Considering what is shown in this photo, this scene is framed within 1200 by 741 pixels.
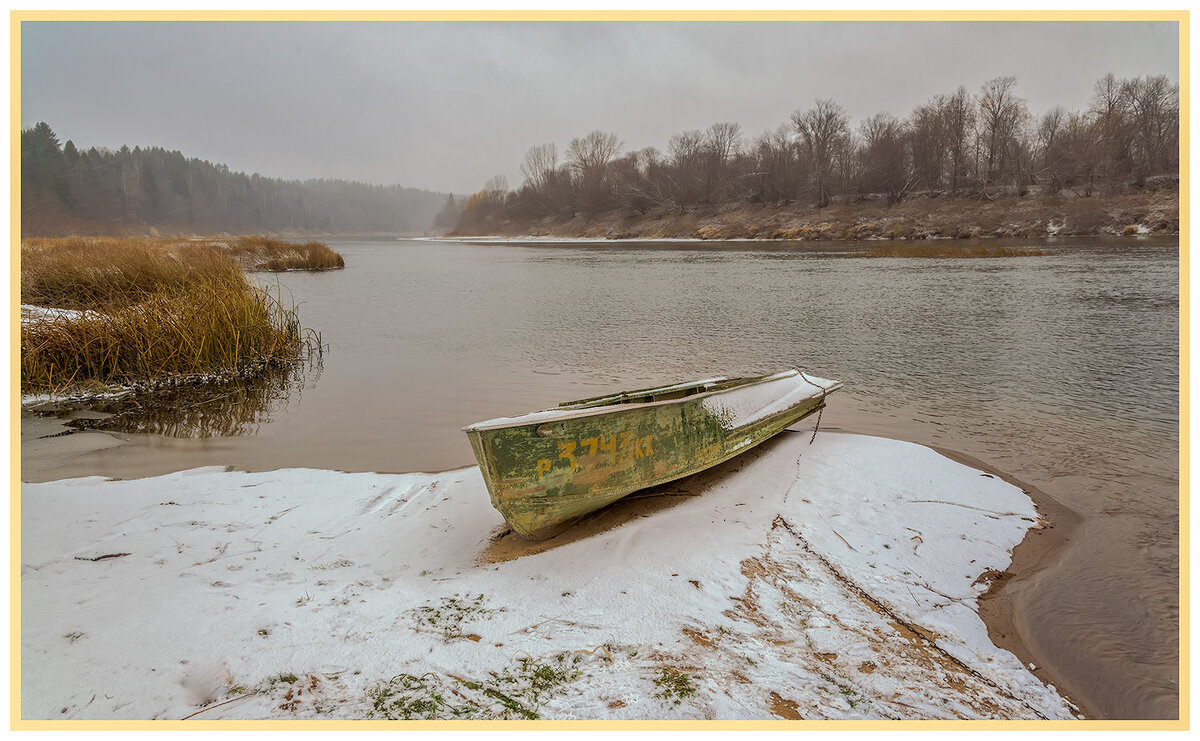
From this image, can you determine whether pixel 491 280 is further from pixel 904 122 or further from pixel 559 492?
pixel 904 122

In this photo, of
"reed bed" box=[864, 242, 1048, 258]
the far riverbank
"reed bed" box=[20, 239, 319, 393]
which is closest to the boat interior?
"reed bed" box=[20, 239, 319, 393]

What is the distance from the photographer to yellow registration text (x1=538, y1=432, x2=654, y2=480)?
4.08 m

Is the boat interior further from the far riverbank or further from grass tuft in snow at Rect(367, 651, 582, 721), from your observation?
the far riverbank

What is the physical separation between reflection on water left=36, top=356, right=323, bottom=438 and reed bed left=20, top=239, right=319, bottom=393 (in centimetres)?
40

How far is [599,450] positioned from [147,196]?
→ 141 metres

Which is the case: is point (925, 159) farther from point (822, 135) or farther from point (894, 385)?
point (894, 385)

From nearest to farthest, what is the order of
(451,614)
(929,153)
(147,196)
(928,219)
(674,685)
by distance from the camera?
1. (674,685)
2. (451,614)
3. (928,219)
4. (929,153)
5. (147,196)

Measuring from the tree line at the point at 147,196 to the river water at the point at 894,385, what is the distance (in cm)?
5230

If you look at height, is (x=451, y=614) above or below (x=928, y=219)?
below

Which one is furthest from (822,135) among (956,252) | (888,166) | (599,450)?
(599,450)

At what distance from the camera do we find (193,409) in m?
7.84

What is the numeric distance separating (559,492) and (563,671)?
4.89ft

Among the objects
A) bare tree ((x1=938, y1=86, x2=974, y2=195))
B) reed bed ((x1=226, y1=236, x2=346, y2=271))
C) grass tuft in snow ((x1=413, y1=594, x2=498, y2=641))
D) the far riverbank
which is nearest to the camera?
grass tuft in snow ((x1=413, y1=594, x2=498, y2=641))

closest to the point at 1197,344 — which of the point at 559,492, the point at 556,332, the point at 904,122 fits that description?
the point at 559,492
